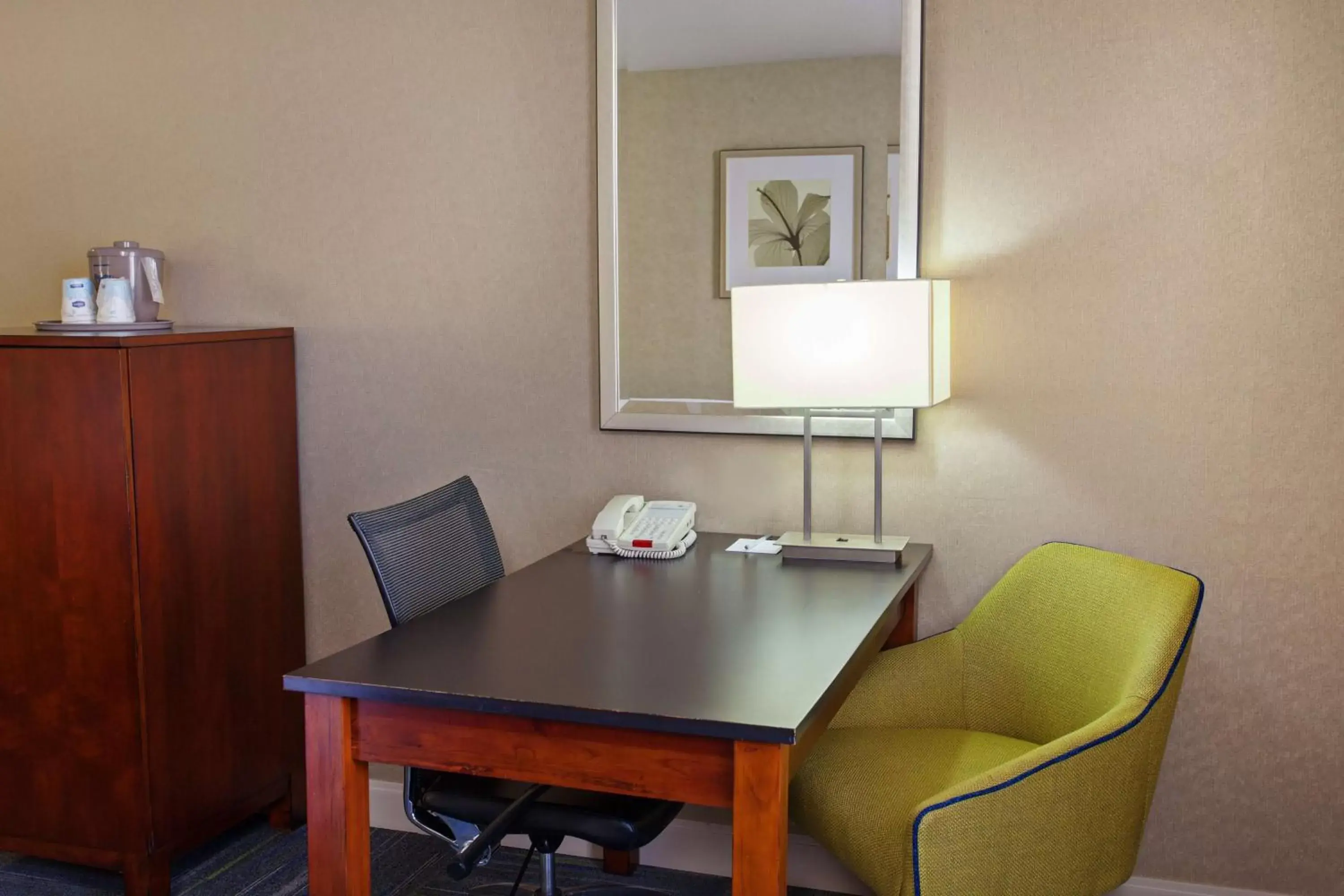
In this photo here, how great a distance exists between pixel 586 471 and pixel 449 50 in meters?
1.08

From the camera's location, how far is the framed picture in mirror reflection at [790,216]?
277 cm

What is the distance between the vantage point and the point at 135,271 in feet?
10.3

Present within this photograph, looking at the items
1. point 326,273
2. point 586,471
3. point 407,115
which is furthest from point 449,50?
point 586,471

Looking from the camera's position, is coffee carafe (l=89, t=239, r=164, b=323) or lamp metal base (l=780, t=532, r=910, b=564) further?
coffee carafe (l=89, t=239, r=164, b=323)

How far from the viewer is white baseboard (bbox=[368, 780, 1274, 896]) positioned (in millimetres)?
2734

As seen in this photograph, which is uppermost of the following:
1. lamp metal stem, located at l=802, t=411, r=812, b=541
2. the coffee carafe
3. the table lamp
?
the coffee carafe

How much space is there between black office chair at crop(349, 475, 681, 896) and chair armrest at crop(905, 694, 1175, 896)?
515 mm

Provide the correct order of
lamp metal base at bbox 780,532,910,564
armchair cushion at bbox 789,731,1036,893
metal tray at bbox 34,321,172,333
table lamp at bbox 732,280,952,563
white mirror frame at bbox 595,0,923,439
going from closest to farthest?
1. armchair cushion at bbox 789,731,1036,893
2. table lamp at bbox 732,280,952,563
3. lamp metal base at bbox 780,532,910,564
4. white mirror frame at bbox 595,0,923,439
5. metal tray at bbox 34,321,172,333

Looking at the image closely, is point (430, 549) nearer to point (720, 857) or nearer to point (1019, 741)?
point (720, 857)

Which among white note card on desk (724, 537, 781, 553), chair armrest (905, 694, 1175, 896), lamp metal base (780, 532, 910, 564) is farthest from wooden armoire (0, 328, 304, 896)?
chair armrest (905, 694, 1175, 896)

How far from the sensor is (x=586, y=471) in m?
3.04

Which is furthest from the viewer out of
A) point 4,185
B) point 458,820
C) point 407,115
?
point 4,185

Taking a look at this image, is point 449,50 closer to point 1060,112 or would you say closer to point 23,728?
point 1060,112

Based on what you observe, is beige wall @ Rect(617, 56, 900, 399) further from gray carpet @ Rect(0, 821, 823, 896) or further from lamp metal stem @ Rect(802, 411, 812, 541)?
gray carpet @ Rect(0, 821, 823, 896)
